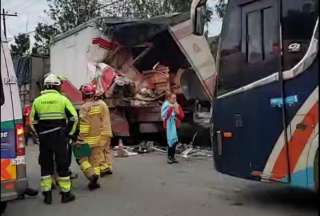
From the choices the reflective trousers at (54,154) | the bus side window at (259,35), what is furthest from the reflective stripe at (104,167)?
the bus side window at (259,35)

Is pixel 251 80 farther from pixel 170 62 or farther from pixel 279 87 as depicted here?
pixel 170 62

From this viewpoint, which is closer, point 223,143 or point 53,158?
point 223,143

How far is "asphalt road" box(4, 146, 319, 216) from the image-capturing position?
837 centimetres

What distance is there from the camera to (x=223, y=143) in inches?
341

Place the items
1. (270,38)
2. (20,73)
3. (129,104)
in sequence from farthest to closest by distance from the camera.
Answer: (20,73), (129,104), (270,38)

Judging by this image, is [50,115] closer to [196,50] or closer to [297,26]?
[297,26]

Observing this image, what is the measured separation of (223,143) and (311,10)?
2215mm

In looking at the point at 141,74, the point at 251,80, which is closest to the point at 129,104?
the point at 141,74

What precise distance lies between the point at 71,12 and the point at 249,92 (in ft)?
→ 124

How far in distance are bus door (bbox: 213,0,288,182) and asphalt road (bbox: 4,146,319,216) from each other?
558 mm

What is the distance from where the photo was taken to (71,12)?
4450cm

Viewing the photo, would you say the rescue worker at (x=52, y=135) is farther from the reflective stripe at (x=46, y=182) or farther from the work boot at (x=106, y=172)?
the work boot at (x=106, y=172)

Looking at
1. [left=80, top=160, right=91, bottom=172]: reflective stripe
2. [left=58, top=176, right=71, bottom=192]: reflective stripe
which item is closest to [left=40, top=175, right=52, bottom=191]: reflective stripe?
[left=58, top=176, right=71, bottom=192]: reflective stripe

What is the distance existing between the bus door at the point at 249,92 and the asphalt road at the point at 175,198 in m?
0.56
